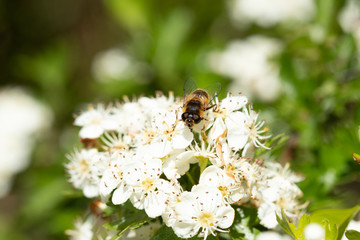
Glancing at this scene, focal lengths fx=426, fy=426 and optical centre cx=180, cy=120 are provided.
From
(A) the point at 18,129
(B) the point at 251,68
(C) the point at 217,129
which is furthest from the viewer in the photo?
(A) the point at 18,129

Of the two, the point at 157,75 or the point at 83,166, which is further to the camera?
the point at 157,75

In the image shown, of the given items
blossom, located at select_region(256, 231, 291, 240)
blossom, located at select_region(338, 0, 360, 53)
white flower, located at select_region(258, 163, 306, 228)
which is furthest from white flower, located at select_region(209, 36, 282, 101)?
blossom, located at select_region(256, 231, 291, 240)

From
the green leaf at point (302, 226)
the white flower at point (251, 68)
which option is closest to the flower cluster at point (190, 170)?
the green leaf at point (302, 226)

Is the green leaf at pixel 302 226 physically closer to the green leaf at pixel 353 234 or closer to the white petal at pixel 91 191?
the green leaf at pixel 353 234

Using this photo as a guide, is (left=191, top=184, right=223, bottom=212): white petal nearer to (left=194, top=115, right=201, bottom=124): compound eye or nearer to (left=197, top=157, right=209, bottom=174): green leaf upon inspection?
(left=197, top=157, right=209, bottom=174): green leaf

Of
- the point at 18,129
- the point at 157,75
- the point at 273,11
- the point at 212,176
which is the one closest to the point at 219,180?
the point at 212,176

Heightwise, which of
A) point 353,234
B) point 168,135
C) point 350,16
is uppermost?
point 350,16

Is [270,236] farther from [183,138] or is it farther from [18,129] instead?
[18,129]
